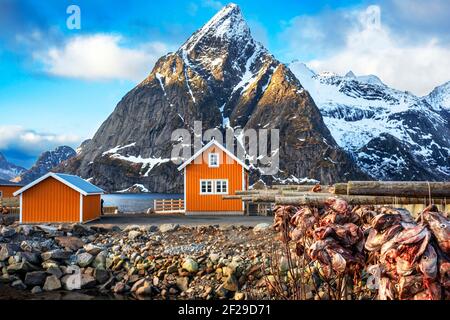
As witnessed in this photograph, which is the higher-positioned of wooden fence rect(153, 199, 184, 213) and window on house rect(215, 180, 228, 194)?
window on house rect(215, 180, 228, 194)

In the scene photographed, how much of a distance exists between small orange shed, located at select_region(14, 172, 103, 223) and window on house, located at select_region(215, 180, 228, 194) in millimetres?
9682

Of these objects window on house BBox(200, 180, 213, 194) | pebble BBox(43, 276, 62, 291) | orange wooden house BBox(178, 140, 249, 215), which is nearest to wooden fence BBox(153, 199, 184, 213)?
orange wooden house BBox(178, 140, 249, 215)

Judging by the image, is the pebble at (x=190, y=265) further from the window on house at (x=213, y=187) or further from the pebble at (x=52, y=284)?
the window on house at (x=213, y=187)

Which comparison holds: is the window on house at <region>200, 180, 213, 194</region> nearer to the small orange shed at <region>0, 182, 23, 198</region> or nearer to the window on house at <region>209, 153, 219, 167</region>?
the window on house at <region>209, 153, 219, 167</region>

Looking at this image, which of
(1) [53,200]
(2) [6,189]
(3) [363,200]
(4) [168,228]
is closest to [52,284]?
(4) [168,228]

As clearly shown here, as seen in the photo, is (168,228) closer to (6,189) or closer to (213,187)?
(213,187)

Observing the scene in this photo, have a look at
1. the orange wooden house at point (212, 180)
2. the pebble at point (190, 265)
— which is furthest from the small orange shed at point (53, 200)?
the pebble at point (190, 265)

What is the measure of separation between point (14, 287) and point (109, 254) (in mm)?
3847

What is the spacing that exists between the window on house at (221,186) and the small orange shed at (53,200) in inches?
381

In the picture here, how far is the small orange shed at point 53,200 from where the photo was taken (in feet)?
82.4

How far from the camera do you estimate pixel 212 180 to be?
1243 inches

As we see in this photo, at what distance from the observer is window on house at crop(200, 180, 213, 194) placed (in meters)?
31.6

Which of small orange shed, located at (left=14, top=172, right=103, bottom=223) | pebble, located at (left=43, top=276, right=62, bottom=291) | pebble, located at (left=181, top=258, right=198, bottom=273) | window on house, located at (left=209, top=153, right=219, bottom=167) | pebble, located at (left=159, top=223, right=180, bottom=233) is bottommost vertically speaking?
pebble, located at (left=43, top=276, right=62, bottom=291)
